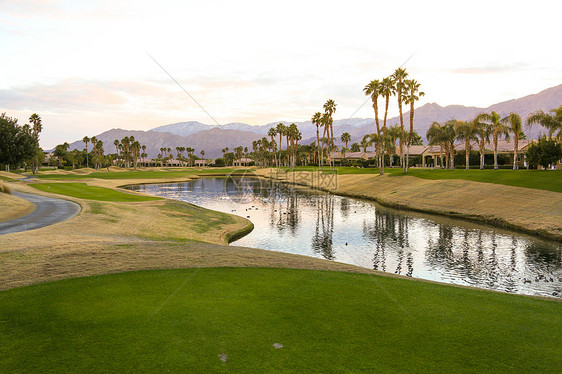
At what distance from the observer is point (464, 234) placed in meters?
32.2

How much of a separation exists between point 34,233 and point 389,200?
4545 centimetres

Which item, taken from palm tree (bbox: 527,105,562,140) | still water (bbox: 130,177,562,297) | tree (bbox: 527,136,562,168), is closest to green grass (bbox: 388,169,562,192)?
tree (bbox: 527,136,562,168)

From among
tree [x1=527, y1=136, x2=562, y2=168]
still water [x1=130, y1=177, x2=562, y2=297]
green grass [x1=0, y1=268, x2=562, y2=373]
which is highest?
tree [x1=527, y1=136, x2=562, y2=168]

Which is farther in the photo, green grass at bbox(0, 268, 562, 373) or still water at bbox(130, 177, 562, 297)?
still water at bbox(130, 177, 562, 297)

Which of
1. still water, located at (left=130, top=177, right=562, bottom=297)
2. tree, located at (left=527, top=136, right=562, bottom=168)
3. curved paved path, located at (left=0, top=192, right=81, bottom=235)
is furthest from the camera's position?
tree, located at (left=527, top=136, right=562, bottom=168)

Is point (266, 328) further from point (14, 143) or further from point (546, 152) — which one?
point (546, 152)

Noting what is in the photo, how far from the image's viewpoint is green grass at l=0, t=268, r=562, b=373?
699 cm

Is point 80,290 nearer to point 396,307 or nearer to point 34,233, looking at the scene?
point 396,307

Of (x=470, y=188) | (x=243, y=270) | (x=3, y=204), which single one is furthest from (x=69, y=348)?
(x=470, y=188)

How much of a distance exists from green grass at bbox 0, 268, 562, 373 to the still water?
982cm

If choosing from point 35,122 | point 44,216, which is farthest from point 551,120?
point 35,122

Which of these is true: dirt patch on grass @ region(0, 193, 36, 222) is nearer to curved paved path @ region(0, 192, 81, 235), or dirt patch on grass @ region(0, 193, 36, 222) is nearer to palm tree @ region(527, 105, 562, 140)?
curved paved path @ region(0, 192, 81, 235)

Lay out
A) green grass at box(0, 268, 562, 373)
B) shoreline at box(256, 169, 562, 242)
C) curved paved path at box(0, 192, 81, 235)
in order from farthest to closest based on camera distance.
Answer: shoreline at box(256, 169, 562, 242), curved paved path at box(0, 192, 81, 235), green grass at box(0, 268, 562, 373)

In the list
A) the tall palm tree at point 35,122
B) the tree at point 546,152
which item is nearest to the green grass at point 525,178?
the tree at point 546,152
